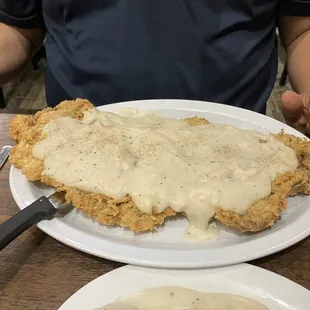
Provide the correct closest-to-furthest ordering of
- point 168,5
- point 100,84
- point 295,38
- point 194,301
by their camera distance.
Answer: point 194,301 < point 168,5 < point 100,84 < point 295,38

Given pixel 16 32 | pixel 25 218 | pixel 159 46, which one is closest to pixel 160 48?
pixel 159 46

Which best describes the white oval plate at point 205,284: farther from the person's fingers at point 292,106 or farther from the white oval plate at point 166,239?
the person's fingers at point 292,106

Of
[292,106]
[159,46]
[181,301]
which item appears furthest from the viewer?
[159,46]

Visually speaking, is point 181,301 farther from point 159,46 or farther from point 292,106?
point 159,46

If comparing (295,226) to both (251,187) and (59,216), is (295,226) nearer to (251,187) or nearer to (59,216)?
(251,187)

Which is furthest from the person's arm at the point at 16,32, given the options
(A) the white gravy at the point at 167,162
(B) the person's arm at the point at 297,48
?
(B) the person's arm at the point at 297,48

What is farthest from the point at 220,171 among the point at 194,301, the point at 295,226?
the point at 194,301
